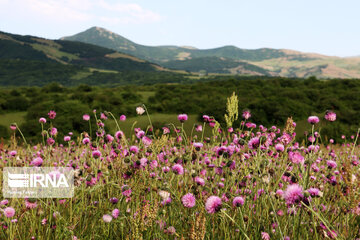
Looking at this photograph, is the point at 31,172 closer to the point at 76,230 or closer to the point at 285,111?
the point at 76,230

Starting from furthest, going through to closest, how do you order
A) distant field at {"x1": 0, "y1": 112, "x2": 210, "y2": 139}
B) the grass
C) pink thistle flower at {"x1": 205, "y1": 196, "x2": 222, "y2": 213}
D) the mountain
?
the mountain, distant field at {"x1": 0, "y1": 112, "x2": 210, "y2": 139}, the grass, pink thistle flower at {"x1": 205, "y1": 196, "x2": 222, "y2": 213}

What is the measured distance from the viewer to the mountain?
124 meters

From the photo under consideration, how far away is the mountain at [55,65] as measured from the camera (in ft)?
406

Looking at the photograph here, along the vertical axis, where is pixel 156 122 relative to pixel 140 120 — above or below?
above

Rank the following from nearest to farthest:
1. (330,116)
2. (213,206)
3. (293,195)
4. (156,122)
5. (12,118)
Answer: (293,195) < (213,206) < (330,116) < (156,122) < (12,118)

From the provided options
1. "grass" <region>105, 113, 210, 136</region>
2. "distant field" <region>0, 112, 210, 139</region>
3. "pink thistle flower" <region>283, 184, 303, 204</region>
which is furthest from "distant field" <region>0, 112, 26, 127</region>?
"pink thistle flower" <region>283, 184, 303, 204</region>

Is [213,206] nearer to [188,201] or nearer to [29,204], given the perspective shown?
[188,201]

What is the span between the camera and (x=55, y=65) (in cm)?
13688

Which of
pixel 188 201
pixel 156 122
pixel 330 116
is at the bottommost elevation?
pixel 156 122

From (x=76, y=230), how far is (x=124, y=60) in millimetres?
197995

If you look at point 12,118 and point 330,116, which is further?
point 12,118

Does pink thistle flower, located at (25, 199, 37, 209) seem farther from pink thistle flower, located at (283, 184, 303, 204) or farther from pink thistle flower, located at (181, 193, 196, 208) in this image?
pink thistle flower, located at (283, 184, 303, 204)

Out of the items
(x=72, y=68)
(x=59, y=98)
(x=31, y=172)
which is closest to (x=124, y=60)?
(x=72, y=68)

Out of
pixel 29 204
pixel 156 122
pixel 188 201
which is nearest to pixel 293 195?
pixel 188 201
